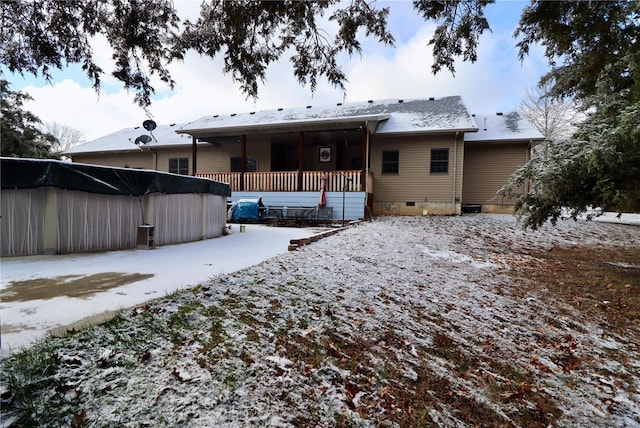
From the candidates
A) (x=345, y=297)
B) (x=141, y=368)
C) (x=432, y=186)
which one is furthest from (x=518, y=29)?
(x=432, y=186)

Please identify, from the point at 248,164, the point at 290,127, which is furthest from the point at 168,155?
the point at 290,127

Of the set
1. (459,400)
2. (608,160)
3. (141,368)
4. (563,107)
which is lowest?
(459,400)

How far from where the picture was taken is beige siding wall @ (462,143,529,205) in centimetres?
1273

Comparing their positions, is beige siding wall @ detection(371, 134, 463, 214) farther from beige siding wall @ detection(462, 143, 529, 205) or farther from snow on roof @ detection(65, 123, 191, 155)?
snow on roof @ detection(65, 123, 191, 155)

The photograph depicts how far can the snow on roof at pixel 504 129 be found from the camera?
1224 cm

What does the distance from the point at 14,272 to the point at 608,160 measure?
7705mm

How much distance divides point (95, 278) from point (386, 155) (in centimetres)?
1151

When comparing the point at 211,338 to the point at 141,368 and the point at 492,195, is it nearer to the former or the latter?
the point at 141,368

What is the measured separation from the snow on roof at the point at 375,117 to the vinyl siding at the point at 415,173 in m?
0.61

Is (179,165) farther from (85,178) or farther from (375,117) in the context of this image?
(85,178)

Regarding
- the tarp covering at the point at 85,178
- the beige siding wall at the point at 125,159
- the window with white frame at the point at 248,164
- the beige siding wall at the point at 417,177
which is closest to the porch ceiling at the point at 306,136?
the window with white frame at the point at 248,164

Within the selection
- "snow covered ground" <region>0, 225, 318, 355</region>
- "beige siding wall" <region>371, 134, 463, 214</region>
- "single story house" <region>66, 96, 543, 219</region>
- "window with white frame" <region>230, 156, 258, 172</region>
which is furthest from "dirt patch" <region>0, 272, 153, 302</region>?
"window with white frame" <region>230, 156, 258, 172</region>

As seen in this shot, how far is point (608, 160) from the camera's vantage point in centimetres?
389

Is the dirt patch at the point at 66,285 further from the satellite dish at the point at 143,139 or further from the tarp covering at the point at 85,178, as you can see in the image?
the satellite dish at the point at 143,139
